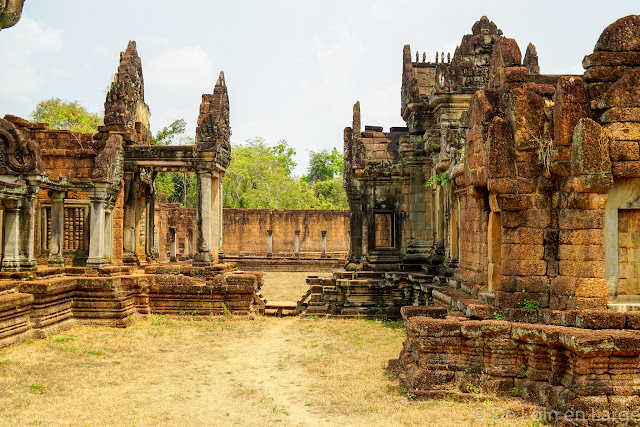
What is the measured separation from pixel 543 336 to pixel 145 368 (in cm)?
575

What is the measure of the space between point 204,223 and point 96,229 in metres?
2.42

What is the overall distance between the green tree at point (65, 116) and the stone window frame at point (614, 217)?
94.9ft

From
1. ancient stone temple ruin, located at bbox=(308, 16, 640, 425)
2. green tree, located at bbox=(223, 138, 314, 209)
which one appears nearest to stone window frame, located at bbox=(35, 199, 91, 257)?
ancient stone temple ruin, located at bbox=(308, 16, 640, 425)

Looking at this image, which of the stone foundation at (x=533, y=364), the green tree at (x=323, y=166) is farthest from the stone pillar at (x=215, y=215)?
the green tree at (x=323, y=166)

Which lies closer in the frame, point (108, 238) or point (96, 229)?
point (96, 229)

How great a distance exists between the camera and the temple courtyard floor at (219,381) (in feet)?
20.1

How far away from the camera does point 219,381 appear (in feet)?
25.9

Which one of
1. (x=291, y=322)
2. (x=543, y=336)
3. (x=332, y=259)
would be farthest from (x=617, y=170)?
(x=332, y=259)

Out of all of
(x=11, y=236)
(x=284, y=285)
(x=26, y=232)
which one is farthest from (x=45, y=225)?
(x=284, y=285)

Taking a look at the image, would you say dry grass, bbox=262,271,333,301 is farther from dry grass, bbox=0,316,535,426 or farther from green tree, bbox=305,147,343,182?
green tree, bbox=305,147,343,182

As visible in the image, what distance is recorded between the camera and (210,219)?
13930 mm

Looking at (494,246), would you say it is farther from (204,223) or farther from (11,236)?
(11,236)

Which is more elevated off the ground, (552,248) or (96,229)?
(96,229)

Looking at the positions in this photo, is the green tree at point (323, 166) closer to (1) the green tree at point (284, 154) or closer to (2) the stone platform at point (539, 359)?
(1) the green tree at point (284, 154)
